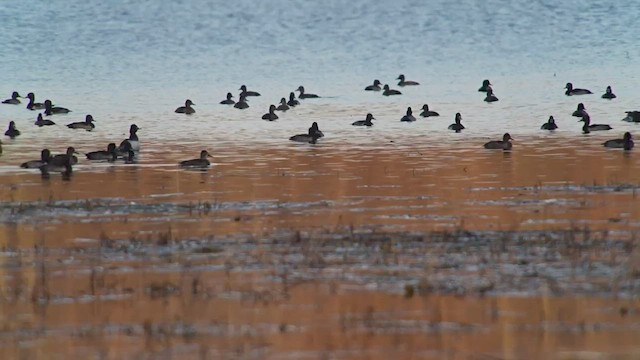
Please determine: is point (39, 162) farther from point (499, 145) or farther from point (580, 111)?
point (580, 111)

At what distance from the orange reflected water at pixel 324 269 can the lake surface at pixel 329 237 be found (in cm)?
4

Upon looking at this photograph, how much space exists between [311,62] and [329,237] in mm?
59836

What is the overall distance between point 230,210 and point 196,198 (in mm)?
2265

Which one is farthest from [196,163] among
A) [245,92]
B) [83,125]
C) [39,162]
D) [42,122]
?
[245,92]

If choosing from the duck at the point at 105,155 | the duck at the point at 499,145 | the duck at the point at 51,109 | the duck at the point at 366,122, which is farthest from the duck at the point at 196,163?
the duck at the point at 51,109

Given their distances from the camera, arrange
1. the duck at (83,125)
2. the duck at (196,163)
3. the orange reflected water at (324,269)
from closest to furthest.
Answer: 1. the orange reflected water at (324,269)
2. the duck at (196,163)
3. the duck at (83,125)

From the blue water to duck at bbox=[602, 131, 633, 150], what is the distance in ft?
12.7

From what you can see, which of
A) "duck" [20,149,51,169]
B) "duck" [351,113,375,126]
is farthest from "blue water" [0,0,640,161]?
"duck" [20,149,51,169]

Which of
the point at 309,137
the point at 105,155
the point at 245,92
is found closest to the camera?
the point at 105,155

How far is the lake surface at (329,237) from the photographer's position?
525 inches

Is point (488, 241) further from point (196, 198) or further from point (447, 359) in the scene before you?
point (196, 198)

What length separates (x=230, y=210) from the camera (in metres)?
22.0

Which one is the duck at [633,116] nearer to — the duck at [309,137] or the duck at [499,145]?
the duck at [309,137]

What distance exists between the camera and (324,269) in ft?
53.5
